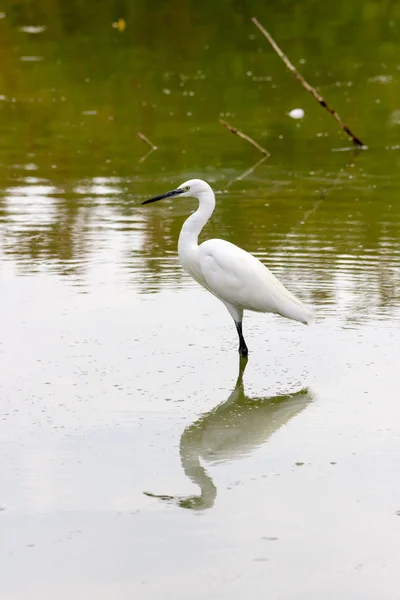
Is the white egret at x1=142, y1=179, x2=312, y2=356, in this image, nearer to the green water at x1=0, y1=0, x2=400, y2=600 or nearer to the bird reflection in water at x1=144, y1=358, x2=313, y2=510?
the green water at x1=0, y1=0, x2=400, y2=600

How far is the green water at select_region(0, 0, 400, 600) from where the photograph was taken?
5062 mm

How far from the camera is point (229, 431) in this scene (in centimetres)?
668

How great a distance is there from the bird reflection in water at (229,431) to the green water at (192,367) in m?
0.02

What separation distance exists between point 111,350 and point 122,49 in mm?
20902

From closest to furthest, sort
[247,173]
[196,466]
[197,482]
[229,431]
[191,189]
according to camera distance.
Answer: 1. [197,482]
2. [196,466]
3. [229,431]
4. [191,189]
5. [247,173]

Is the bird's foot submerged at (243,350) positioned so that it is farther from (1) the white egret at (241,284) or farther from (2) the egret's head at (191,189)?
(2) the egret's head at (191,189)

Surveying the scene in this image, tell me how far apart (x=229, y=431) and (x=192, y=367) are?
121 centimetres

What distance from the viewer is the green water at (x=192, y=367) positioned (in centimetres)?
506

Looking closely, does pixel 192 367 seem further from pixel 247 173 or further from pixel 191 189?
pixel 247 173

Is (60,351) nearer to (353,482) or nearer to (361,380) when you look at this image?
(361,380)

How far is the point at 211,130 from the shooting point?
18.1 metres

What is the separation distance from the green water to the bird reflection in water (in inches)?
0.7

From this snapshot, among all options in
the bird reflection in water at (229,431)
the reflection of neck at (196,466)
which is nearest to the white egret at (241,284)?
the bird reflection in water at (229,431)

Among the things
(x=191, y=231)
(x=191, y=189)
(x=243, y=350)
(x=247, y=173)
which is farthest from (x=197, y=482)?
(x=247, y=173)
